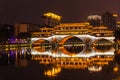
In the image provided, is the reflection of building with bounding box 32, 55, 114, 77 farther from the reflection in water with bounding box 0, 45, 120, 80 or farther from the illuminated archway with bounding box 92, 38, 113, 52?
the illuminated archway with bounding box 92, 38, 113, 52

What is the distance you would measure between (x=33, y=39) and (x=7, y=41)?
→ 22.8 ft

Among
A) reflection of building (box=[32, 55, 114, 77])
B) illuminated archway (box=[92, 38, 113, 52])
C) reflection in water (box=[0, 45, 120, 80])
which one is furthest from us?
illuminated archway (box=[92, 38, 113, 52])

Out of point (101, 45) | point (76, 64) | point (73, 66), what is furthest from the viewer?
point (101, 45)

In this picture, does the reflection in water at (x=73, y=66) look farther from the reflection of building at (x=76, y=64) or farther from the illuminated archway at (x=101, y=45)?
the illuminated archway at (x=101, y=45)

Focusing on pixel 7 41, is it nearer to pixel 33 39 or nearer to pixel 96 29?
→ pixel 33 39

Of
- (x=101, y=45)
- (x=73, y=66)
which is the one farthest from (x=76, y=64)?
(x=101, y=45)

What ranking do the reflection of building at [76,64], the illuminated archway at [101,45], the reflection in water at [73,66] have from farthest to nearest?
the illuminated archway at [101,45] → the reflection of building at [76,64] → the reflection in water at [73,66]

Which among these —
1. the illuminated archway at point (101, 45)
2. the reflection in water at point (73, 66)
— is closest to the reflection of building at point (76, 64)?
the reflection in water at point (73, 66)

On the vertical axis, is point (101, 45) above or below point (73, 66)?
above

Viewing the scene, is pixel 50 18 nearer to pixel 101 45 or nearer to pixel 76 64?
pixel 101 45

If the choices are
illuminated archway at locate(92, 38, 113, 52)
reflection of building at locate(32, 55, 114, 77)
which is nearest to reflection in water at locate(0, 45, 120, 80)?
reflection of building at locate(32, 55, 114, 77)

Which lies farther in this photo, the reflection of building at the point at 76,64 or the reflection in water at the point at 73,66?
the reflection of building at the point at 76,64

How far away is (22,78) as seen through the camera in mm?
16016

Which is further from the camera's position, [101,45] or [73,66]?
[101,45]
